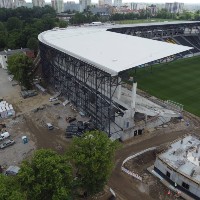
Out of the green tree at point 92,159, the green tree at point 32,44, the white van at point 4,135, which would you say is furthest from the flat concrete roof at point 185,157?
the green tree at point 32,44

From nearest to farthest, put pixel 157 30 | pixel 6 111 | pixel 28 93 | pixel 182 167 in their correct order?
pixel 182 167 → pixel 6 111 → pixel 28 93 → pixel 157 30

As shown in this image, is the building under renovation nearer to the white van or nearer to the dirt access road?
the dirt access road

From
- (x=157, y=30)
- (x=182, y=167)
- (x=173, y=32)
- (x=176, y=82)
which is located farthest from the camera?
(x=173, y=32)

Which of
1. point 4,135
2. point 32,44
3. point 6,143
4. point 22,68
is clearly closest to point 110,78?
point 6,143

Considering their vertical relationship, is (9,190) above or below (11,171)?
above

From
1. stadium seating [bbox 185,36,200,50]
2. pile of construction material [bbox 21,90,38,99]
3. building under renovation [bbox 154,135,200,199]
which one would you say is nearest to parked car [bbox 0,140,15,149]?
pile of construction material [bbox 21,90,38,99]

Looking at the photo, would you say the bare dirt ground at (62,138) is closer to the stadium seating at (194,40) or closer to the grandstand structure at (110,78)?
the grandstand structure at (110,78)

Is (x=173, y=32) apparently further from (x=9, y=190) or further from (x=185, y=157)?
(x=9, y=190)
